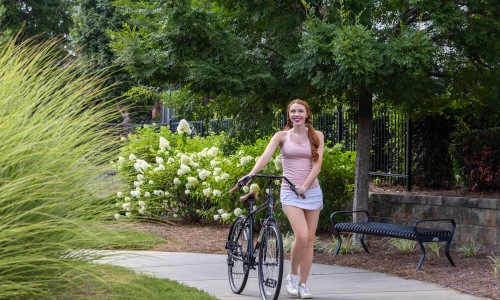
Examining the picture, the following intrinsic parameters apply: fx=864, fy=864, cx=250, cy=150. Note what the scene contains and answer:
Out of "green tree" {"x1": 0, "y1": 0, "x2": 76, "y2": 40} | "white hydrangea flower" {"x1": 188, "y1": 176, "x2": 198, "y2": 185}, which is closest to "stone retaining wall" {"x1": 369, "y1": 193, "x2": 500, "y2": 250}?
"white hydrangea flower" {"x1": 188, "y1": 176, "x2": 198, "y2": 185}

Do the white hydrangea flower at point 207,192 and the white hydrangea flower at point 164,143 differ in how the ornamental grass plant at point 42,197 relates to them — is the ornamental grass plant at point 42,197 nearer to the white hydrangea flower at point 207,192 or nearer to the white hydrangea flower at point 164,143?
the white hydrangea flower at point 207,192

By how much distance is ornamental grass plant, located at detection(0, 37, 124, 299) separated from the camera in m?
5.19

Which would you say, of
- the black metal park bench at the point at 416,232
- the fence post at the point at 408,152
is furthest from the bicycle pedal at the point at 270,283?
the fence post at the point at 408,152

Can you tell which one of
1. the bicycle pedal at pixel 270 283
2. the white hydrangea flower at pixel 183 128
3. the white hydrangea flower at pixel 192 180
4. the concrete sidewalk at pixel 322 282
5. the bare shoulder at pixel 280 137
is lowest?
the concrete sidewalk at pixel 322 282

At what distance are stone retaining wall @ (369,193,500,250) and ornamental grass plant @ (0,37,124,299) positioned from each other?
634 centimetres

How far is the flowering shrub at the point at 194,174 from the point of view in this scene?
517 inches

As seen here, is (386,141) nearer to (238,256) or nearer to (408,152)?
(408,152)

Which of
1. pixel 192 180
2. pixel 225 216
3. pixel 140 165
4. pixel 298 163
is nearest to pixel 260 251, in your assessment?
pixel 298 163

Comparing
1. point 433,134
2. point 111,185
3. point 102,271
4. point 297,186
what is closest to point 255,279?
point 297,186

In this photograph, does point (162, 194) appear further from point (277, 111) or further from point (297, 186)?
point (297, 186)

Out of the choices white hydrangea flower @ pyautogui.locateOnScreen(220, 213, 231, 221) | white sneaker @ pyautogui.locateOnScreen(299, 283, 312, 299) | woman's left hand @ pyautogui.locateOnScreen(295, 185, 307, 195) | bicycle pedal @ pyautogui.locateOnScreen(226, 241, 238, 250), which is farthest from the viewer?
white hydrangea flower @ pyautogui.locateOnScreen(220, 213, 231, 221)

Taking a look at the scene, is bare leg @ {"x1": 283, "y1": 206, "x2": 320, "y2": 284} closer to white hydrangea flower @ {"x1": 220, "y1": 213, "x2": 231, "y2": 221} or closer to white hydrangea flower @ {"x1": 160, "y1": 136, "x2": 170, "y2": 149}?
white hydrangea flower @ {"x1": 220, "y1": 213, "x2": 231, "y2": 221}

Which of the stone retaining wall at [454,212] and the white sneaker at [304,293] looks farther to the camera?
the stone retaining wall at [454,212]

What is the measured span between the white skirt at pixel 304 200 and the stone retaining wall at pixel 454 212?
379cm
